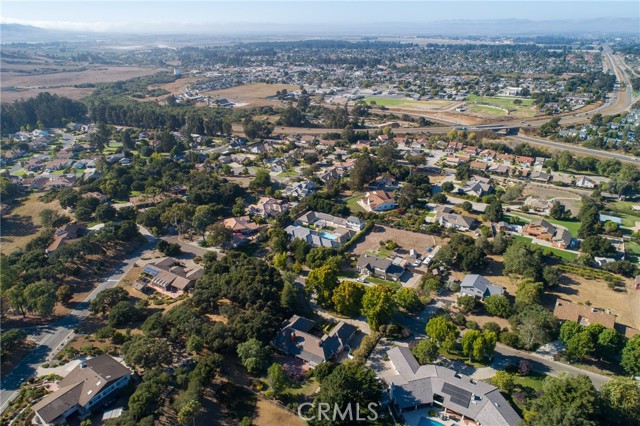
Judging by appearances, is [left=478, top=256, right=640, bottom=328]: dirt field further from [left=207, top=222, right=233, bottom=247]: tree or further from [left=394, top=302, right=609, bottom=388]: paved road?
[left=207, top=222, right=233, bottom=247]: tree

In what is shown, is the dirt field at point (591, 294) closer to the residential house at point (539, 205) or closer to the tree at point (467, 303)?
the tree at point (467, 303)

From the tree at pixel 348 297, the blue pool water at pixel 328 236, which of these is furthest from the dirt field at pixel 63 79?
the tree at pixel 348 297

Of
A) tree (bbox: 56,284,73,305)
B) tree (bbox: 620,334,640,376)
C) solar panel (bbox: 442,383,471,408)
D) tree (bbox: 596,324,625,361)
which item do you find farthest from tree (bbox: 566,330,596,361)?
tree (bbox: 56,284,73,305)

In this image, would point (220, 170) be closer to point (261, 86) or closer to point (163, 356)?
point (163, 356)

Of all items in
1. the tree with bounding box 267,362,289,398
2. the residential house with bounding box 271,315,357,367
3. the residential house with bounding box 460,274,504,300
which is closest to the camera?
the tree with bounding box 267,362,289,398

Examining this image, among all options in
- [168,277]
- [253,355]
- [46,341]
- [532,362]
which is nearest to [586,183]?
[532,362]
